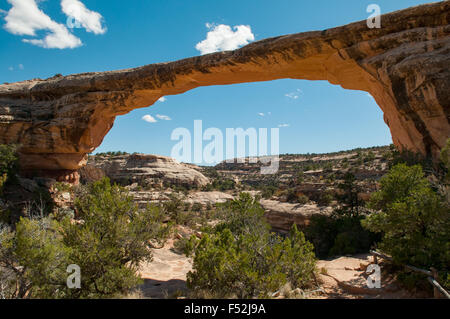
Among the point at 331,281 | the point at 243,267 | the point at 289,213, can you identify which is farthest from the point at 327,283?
the point at 289,213

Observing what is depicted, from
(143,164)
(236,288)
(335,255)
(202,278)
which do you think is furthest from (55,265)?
(143,164)

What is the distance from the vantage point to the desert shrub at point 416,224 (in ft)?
17.5

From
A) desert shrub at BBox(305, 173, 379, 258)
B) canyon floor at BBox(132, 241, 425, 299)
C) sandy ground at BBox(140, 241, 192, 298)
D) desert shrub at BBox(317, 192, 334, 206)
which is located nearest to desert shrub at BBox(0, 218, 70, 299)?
canyon floor at BBox(132, 241, 425, 299)

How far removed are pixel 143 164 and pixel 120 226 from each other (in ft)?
111

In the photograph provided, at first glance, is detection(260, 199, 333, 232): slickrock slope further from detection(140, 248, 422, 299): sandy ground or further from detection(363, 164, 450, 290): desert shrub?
detection(363, 164, 450, 290): desert shrub

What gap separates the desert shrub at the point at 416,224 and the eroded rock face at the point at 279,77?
13.3ft

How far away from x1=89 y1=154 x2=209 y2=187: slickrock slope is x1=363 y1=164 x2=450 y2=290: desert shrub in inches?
1234

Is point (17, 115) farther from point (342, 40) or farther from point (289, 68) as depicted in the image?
point (342, 40)

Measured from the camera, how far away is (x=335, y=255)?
11.1m

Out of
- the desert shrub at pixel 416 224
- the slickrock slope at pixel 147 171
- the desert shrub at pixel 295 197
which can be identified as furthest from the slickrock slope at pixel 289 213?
the slickrock slope at pixel 147 171

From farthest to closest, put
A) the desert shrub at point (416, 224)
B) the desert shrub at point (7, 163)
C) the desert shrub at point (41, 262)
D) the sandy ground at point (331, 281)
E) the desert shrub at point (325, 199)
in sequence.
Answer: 1. the desert shrub at point (325, 199)
2. the desert shrub at point (7, 163)
3. the sandy ground at point (331, 281)
4. the desert shrub at point (416, 224)
5. the desert shrub at point (41, 262)

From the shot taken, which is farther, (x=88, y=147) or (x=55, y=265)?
(x=88, y=147)

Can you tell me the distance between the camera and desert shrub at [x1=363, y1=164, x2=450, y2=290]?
210 inches

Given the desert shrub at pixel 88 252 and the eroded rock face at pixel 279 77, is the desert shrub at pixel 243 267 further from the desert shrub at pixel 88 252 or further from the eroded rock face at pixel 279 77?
the eroded rock face at pixel 279 77
